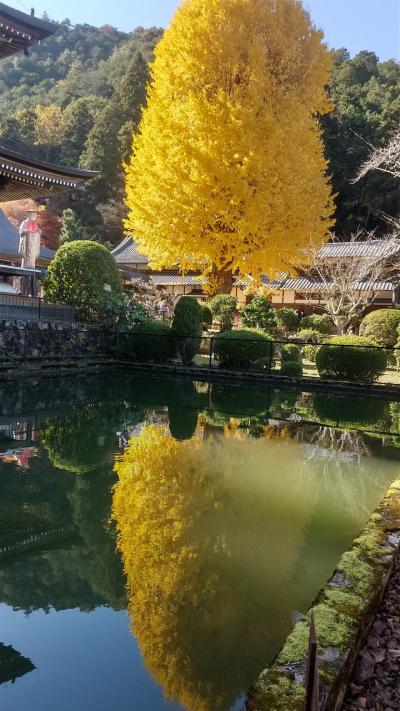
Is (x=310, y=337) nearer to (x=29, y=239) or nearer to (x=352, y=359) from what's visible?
(x=352, y=359)

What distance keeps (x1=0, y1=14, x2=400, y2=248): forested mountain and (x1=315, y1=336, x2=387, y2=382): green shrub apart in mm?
20849

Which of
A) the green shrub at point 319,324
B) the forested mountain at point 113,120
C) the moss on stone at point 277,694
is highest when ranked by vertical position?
the forested mountain at point 113,120

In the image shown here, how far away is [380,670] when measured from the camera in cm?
234

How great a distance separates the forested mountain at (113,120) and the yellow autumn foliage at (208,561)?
98.7ft

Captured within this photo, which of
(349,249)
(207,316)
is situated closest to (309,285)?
(349,249)

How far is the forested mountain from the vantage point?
3722 centimetres

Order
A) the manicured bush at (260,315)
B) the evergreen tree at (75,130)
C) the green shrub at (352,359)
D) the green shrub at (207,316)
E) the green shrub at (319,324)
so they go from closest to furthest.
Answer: the green shrub at (352,359)
the manicured bush at (260,315)
the green shrub at (207,316)
the green shrub at (319,324)
the evergreen tree at (75,130)

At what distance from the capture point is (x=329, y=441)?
24.7 ft

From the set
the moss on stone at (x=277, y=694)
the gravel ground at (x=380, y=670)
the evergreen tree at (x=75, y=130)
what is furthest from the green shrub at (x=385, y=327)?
the evergreen tree at (x=75, y=130)

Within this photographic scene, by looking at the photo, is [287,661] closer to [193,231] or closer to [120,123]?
[193,231]

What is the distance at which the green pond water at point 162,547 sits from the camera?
2.43 metres

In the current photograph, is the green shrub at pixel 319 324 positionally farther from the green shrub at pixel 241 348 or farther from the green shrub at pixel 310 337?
the green shrub at pixel 241 348

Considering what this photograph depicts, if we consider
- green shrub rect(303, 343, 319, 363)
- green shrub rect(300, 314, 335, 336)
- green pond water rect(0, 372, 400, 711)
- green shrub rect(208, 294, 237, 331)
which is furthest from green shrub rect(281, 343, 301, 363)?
green shrub rect(300, 314, 335, 336)

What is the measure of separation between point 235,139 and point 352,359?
7.82 meters
